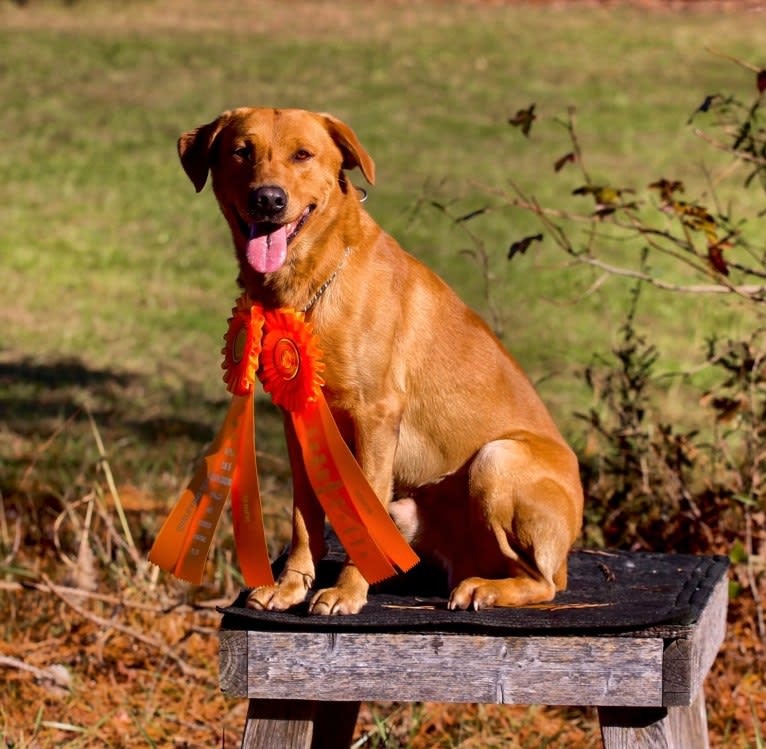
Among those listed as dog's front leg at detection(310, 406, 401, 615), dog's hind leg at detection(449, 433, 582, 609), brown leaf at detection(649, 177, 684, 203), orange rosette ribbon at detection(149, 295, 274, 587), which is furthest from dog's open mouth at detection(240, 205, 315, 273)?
brown leaf at detection(649, 177, 684, 203)

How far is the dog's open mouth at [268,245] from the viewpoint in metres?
3.18

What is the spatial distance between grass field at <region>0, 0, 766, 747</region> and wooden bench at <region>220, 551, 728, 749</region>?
1.08 m

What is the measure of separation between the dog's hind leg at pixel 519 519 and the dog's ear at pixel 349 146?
775 millimetres

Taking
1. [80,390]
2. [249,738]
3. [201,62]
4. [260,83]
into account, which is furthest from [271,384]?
[201,62]

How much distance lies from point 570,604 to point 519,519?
0.81 ft

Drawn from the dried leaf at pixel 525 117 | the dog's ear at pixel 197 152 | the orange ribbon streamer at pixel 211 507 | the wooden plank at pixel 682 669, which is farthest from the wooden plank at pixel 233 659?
the dried leaf at pixel 525 117

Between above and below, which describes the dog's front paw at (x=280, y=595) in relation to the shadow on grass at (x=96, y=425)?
above

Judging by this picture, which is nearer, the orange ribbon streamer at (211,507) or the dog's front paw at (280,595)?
the dog's front paw at (280,595)

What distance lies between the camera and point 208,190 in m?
14.0

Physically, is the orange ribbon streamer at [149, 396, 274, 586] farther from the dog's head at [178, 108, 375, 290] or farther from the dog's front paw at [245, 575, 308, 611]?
the dog's head at [178, 108, 375, 290]

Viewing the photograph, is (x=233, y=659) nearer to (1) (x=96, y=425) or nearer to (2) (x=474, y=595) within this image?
(2) (x=474, y=595)

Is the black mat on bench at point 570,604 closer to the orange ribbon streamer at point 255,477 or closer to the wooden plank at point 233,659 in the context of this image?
the wooden plank at point 233,659

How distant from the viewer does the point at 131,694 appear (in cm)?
448

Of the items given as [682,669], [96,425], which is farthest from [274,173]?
[96,425]
